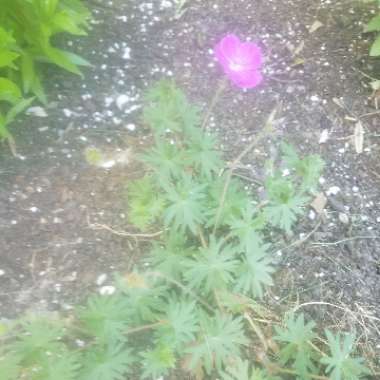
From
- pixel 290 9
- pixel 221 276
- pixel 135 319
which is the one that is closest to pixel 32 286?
pixel 135 319

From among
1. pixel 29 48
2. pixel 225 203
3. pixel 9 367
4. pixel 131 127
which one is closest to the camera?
pixel 9 367

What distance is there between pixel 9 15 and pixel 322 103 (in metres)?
0.96

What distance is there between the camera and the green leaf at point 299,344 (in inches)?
64.2

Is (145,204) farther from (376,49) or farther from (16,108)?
(376,49)

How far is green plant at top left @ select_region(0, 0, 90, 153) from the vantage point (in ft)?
6.02

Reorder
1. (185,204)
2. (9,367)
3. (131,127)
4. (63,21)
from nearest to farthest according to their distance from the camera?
(9,367) → (185,204) → (63,21) → (131,127)

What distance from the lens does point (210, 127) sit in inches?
83.4

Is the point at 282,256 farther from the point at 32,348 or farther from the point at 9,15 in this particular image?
the point at 9,15

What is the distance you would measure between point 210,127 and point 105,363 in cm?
86

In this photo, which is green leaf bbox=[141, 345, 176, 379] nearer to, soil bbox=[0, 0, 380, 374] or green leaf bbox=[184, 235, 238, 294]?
green leaf bbox=[184, 235, 238, 294]

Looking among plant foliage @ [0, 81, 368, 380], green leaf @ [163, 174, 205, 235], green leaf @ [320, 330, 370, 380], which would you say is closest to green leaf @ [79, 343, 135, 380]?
plant foliage @ [0, 81, 368, 380]

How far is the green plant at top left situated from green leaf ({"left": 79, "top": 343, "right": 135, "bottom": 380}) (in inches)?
25.7

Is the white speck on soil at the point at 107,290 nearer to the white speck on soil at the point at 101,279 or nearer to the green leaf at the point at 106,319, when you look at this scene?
the white speck on soil at the point at 101,279

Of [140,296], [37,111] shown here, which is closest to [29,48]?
[37,111]
